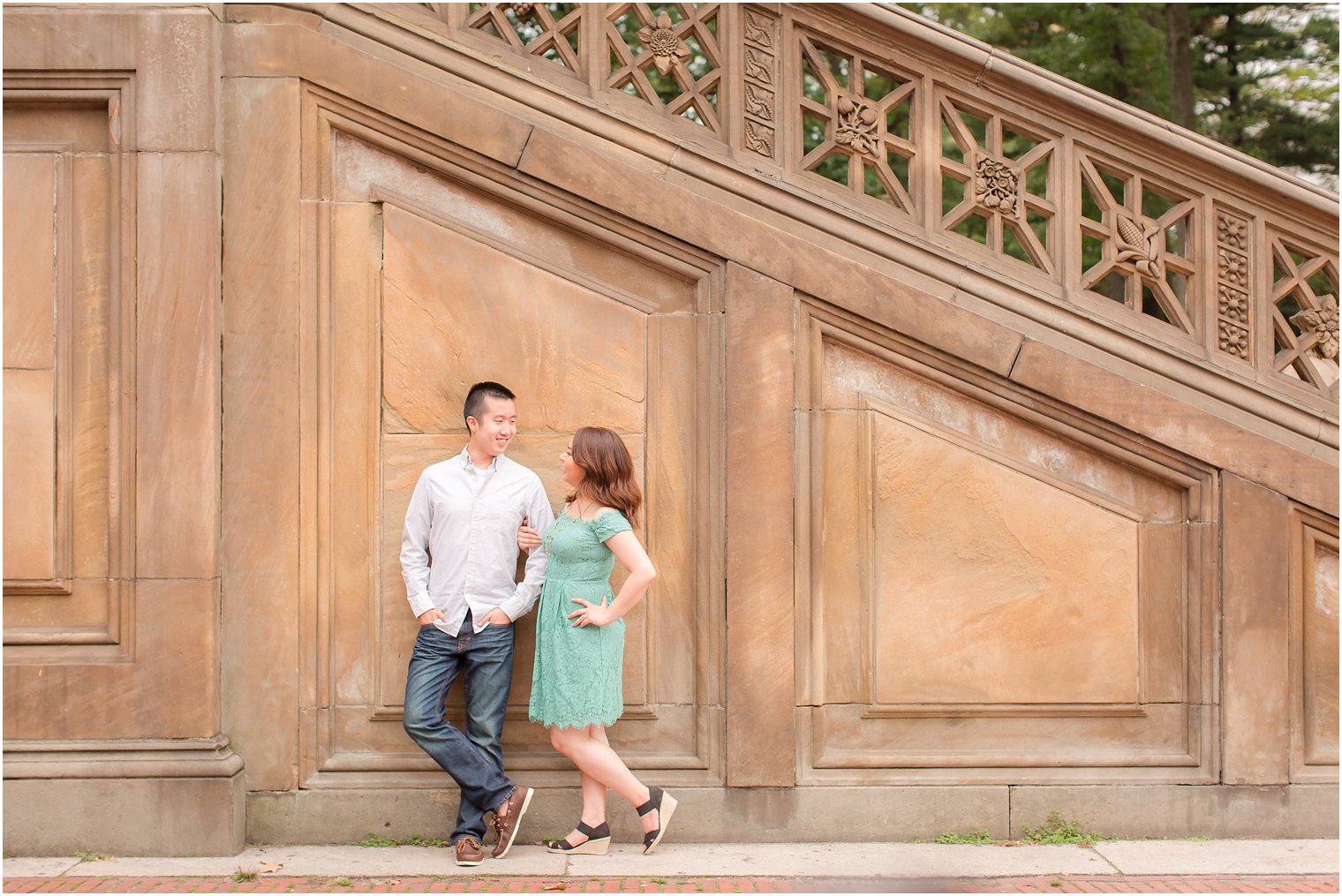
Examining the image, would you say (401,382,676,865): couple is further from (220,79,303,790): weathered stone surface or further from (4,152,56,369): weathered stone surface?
(4,152,56,369): weathered stone surface

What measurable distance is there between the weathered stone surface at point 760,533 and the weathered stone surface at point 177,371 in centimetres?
256

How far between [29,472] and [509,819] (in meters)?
2.91

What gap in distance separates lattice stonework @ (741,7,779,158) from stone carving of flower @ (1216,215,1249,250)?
7.73ft

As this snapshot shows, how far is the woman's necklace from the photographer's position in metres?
5.35

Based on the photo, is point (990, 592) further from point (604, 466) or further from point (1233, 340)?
point (604, 466)

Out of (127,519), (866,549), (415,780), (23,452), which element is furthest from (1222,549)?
(23,452)

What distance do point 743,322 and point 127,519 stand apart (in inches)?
125

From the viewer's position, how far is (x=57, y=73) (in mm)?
5547

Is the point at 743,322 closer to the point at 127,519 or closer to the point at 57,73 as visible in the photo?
the point at 127,519

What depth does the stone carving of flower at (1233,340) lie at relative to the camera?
5.90 meters

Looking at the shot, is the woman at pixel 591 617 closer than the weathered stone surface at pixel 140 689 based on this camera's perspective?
Yes

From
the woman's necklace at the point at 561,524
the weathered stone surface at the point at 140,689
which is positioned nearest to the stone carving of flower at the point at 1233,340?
the woman's necklace at the point at 561,524

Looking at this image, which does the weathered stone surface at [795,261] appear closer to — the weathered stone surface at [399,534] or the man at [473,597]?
the weathered stone surface at [399,534]

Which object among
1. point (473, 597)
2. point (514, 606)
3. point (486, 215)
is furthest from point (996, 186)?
point (473, 597)
